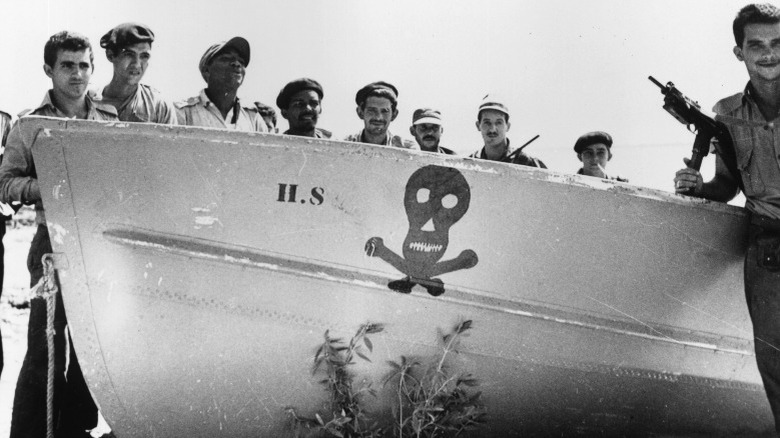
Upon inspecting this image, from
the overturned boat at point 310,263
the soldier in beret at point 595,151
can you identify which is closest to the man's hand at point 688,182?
the overturned boat at point 310,263

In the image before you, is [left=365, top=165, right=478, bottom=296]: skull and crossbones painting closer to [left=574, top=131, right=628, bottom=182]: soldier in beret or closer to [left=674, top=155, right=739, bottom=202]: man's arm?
[left=674, top=155, right=739, bottom=202]: man's arm

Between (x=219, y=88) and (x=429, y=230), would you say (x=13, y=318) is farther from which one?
(x=429, y=230)

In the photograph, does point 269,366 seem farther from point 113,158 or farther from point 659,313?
point 659,313

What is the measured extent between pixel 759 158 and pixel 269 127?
9.85 feet

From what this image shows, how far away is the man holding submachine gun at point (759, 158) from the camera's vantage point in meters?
3.17

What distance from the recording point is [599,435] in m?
3.70

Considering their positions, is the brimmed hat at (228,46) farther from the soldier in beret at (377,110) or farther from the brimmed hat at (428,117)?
the brimmed hat at (428,117)

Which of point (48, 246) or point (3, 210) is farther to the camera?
point (3, 210)

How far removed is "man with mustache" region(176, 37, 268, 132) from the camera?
167 inches

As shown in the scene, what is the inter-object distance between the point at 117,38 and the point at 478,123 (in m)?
2.25

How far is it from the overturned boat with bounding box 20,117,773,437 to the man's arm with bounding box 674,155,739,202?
115mm

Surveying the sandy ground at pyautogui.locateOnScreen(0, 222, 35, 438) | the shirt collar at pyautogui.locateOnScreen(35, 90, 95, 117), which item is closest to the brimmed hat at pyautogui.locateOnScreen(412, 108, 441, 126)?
the shirt collar at pyautogui.locateOnScreen(35, 90, 95, 117)

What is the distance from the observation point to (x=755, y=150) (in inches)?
131

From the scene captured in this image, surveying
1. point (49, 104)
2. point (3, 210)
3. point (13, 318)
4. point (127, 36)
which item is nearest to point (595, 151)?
point (127, 36)
